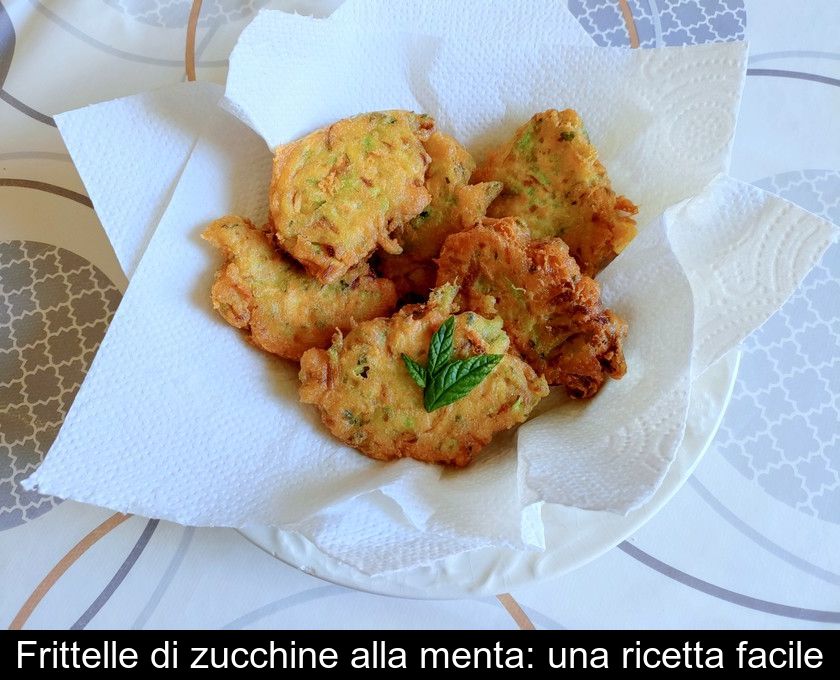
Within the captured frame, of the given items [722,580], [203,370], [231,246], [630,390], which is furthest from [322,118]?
[722,580]

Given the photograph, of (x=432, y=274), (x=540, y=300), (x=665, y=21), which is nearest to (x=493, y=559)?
(x=540, y=300)

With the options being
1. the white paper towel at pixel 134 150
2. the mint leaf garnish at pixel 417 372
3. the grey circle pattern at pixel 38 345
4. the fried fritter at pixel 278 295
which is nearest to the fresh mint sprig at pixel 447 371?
the mint leaf garnish at pixel 417 372

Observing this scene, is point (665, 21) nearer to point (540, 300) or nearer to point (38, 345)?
point (540, 300)

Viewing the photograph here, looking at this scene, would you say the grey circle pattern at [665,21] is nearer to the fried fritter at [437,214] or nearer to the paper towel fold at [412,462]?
the paper towel fold at [412,462]

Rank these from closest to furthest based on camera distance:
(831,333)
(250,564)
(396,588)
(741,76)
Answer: (396,588) → (741,76) → (250,564) → (831,333)

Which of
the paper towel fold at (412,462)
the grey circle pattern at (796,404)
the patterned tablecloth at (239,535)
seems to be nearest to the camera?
the paper towel fold at (412,462)

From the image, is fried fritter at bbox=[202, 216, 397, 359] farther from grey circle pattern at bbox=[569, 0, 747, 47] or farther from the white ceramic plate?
grey circle pattern at bbox=[569, 0, 747, 47]
